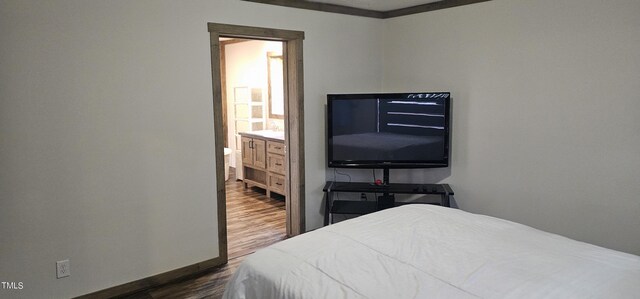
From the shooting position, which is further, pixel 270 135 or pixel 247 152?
pixel 247 152

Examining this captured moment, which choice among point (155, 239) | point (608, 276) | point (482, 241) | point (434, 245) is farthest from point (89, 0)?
point (608, 276)

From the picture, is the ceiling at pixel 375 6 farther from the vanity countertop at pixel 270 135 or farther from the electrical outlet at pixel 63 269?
the electrical outlet at pixel 63 269

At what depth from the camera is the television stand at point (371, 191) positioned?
4055 millimetres

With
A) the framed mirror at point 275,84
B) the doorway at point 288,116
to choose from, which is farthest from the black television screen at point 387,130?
the framed mirror at point 275,84

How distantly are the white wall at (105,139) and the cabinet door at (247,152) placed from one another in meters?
2.45

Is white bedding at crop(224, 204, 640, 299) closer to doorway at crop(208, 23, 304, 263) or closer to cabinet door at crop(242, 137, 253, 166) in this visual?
doorway at crop(208, 23, 304, 263)

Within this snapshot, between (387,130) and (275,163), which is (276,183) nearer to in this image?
(275,163)

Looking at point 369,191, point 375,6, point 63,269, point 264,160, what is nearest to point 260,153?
point 264,160

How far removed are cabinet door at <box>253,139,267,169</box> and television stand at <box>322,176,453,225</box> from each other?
1559 millimetres

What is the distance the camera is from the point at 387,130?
4.22 meters

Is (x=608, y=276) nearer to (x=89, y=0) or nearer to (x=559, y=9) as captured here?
(x=559, y=9)

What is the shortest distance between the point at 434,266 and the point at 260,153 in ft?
13.6

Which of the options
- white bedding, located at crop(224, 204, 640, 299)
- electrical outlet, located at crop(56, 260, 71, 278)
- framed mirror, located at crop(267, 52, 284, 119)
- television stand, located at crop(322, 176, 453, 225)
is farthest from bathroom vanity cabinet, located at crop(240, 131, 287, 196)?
white bedding, located at crop(224, 204, 640, 299)

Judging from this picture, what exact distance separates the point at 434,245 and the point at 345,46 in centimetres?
276
